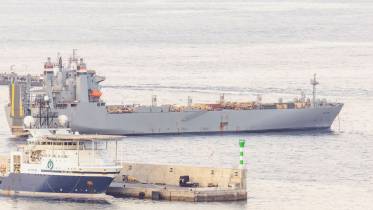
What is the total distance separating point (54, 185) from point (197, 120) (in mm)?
44984

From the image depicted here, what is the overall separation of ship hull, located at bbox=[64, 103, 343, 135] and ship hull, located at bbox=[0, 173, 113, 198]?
→ 3801 cm

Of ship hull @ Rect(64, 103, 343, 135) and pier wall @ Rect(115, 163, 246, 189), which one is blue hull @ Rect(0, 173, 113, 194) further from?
ship hull @ Rect(64, 103, 343, 135)

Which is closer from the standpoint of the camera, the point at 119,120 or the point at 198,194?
the point at 198,194

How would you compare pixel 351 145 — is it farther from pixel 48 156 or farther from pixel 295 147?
pixel 48 156

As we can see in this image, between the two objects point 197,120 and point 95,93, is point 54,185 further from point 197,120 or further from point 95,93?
point 197,120

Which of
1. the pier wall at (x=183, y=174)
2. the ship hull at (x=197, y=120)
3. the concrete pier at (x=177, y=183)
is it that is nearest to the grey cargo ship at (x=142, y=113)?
the ship hull at (x=197, y=120)

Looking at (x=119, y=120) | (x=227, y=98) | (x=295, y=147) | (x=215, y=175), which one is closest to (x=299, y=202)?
(x=215, y=175)

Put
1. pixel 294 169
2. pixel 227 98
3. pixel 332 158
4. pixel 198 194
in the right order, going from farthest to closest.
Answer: pixel 227 98, pixel 332 158, pixel 294 169, pixel 198 194

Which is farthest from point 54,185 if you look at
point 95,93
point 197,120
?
point 197,120

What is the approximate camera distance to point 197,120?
14825cm

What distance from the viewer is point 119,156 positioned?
124188 millimetres

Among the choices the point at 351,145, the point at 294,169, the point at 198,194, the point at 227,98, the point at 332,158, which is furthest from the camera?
the point at 227,98

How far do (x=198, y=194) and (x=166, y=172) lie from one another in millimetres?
4161

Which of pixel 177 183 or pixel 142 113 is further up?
pixel 142 113
